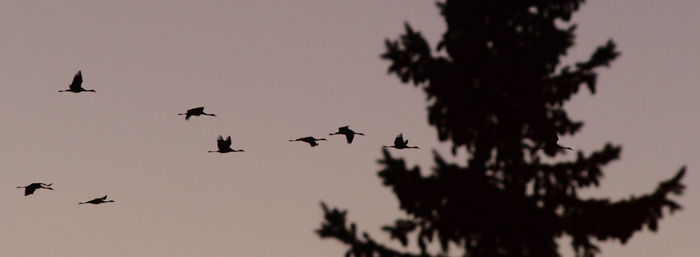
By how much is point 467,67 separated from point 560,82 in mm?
1314

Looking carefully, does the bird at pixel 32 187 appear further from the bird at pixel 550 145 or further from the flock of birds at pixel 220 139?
the bird at pixel 550 145

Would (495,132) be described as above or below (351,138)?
below

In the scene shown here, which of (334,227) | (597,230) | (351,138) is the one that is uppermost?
(351,138)

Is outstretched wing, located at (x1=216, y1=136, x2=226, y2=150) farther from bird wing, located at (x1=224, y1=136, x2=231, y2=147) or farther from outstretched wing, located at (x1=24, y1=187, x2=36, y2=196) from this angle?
outstretched wing, located at (x1=24, y1=187, x2=36, y2=196)

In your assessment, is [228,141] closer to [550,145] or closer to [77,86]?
[77,86]

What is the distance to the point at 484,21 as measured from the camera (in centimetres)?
1841

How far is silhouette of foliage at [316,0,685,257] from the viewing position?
17594mm

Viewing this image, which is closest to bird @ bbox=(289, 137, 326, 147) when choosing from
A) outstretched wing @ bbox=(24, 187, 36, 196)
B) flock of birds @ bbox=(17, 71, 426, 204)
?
flock of birds @ bbox=(17, 71, 426, 204)

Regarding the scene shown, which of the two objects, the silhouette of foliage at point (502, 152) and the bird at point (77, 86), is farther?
the bird at point (77, 86)

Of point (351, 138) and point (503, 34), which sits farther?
point (351, 138)

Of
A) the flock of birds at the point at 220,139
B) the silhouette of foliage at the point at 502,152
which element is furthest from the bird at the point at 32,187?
the silhouette of foliage at the point at 502,152

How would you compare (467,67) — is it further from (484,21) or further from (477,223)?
(477,223)

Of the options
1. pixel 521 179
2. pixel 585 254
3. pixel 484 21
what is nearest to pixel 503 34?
pixel 484 21

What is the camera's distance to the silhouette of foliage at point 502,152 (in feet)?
57.7
